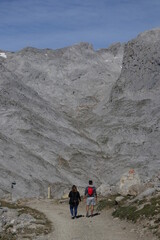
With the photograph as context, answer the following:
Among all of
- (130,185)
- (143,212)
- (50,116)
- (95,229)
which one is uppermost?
(50,116)

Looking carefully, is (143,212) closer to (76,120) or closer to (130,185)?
(130,185)

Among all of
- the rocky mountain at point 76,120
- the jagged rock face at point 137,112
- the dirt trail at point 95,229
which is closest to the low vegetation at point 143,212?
the dirt trail at point 95,229

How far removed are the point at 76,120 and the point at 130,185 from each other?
101369 millimetres

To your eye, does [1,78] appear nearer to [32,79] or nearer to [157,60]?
[32,79]

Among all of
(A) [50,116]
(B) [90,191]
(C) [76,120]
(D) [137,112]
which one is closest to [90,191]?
(B) [90,191]

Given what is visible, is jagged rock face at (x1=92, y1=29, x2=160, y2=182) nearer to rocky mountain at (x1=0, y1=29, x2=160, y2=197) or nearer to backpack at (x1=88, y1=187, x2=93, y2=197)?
rocky mountain at (x1=0, y1=29, x2=160, y2=197)

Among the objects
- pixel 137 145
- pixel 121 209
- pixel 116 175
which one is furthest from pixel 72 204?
pixel 137 145

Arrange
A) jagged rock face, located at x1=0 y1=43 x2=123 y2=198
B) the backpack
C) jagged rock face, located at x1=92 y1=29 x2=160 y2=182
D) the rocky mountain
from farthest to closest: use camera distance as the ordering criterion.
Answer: jagged rock face, located at x1=92 y1=29 x2=160 y2=182 → the rocky mountain → jagged rock face, located at x1=0 y1=43 x2=123 y2=198 → the backpack

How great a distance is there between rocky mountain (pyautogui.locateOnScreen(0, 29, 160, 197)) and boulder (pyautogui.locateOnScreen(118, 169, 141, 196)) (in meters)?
38.6

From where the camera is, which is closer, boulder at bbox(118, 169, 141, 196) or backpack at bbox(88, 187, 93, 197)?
backpack at bbox(88, 187, 93, 197)

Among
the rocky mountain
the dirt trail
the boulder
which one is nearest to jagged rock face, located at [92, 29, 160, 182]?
the rocky mountain

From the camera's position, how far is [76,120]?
452 ft

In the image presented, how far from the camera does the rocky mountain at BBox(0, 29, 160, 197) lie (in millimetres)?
93000

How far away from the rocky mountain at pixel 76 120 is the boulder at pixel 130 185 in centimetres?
3863
